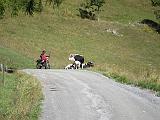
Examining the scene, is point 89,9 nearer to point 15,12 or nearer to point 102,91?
point 15,12

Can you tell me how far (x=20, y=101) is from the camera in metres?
18.2

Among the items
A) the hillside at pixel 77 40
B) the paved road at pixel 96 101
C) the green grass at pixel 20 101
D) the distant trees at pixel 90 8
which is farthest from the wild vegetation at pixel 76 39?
the green grass at pixel 20 101

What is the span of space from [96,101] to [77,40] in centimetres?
5349

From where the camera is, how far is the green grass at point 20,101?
1580 cm

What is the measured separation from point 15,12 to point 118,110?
64761 mm

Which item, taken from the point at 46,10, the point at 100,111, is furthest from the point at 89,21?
the point at 100,111

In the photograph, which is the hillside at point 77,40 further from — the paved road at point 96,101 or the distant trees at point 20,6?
the paved road at point 96,101

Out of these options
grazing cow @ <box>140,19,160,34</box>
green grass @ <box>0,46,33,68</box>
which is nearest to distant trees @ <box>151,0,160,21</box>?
grazing cow @ <box>140,19,160,34</box>

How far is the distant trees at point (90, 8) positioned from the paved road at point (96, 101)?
68.6m

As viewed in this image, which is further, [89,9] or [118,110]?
[89,9]

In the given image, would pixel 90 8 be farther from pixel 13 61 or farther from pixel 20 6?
pixel 13 61

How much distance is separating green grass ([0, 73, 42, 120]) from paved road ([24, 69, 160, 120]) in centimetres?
45

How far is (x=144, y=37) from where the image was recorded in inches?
3361

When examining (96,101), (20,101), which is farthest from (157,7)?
(20,101)
